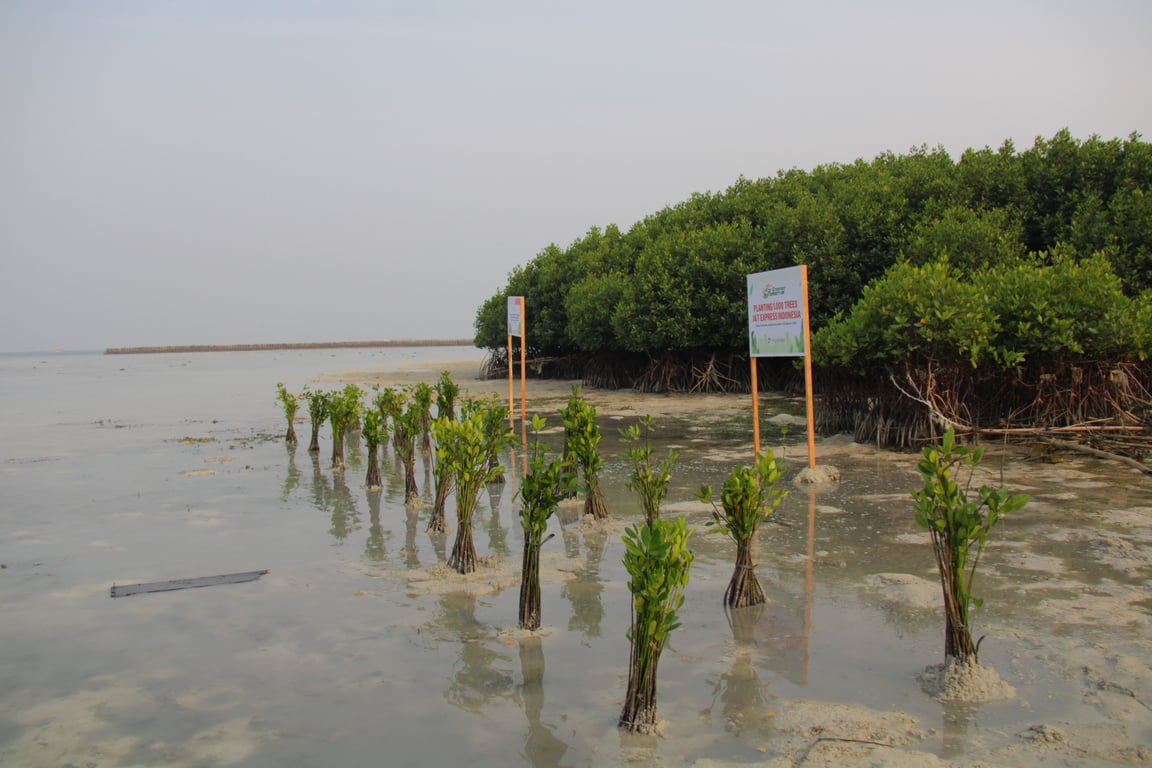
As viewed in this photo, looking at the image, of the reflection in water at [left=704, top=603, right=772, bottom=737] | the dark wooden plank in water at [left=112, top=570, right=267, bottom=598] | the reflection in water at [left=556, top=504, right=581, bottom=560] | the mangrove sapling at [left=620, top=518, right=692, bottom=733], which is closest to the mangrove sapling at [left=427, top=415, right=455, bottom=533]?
the reflection in water at [left=556, top=504, right=581, bottom=560]

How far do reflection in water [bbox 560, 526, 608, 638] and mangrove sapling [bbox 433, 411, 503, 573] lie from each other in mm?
816

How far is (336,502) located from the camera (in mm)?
9219

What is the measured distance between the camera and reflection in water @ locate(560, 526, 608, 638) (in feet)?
16.6

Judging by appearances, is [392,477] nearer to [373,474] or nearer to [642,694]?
[373,474]

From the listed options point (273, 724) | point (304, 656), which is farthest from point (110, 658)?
point (273, 724)

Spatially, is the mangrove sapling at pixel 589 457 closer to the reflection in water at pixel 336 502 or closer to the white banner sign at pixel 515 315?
the reflection in water at pixel 336 502

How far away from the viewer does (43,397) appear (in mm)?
29625

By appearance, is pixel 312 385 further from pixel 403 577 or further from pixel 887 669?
pixel 887 669

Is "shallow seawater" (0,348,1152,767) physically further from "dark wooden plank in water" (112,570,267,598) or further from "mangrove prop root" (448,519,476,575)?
"mangrove prop root" (448,519,476,575)

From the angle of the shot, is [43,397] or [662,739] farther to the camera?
[43,397]

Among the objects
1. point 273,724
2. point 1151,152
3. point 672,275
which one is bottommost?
point 273,724

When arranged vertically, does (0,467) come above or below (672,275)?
below

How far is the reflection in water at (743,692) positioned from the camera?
372 centimetres

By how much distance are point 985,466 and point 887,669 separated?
606 centimetres
